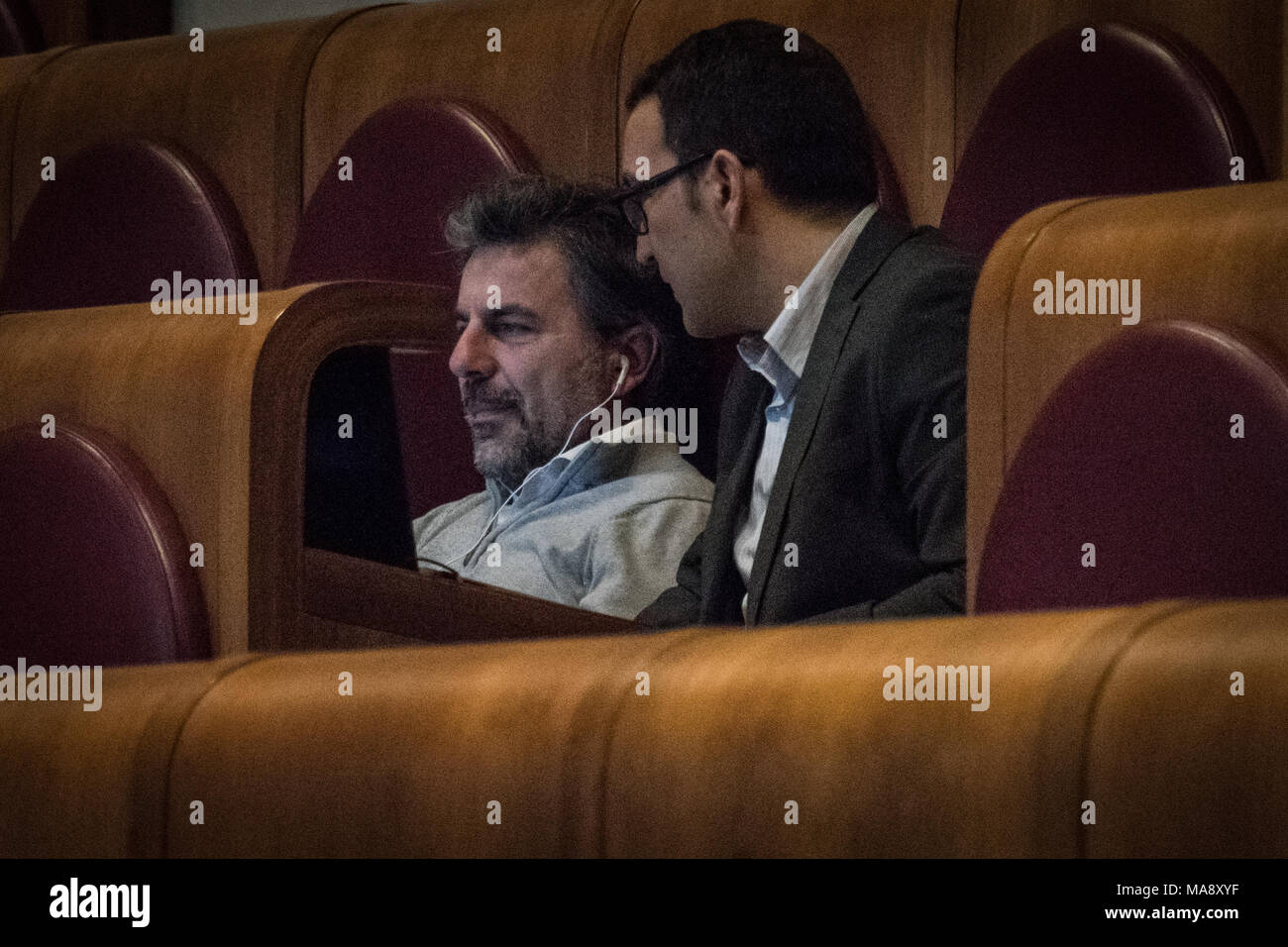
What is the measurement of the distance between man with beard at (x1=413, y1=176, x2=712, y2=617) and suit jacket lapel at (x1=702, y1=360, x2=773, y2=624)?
44 millimetres

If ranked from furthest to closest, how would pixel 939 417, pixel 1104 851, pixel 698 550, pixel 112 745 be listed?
1. pixel 698 550
2. pixel 939 417
3. pixel 112 745
4. pixel 1104 851

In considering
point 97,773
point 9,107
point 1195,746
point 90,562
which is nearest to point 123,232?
point 9,107

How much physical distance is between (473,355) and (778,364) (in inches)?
5.2

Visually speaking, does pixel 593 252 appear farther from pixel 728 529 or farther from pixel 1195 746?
pixel 1195 746

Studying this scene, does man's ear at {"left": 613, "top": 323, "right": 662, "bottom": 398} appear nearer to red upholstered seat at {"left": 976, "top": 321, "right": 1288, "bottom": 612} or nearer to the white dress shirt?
the white dress shirt

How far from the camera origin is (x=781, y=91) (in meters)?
0.72

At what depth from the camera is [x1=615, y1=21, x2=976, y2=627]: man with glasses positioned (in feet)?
2.05

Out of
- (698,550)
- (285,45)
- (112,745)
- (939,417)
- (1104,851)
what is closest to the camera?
(1104,851)

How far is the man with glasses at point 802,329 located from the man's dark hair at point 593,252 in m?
0.02

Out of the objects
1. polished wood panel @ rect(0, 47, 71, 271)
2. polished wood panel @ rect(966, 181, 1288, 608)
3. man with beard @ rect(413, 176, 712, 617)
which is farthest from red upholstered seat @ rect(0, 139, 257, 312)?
polished wood panel @ rect(966, 181, 1288, 608)

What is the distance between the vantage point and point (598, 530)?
0.73 meters

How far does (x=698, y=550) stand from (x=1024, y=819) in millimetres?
406

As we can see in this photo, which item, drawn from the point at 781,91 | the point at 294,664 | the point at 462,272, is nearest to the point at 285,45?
the point at 462,272

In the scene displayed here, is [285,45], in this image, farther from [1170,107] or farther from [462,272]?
[1170,107]
